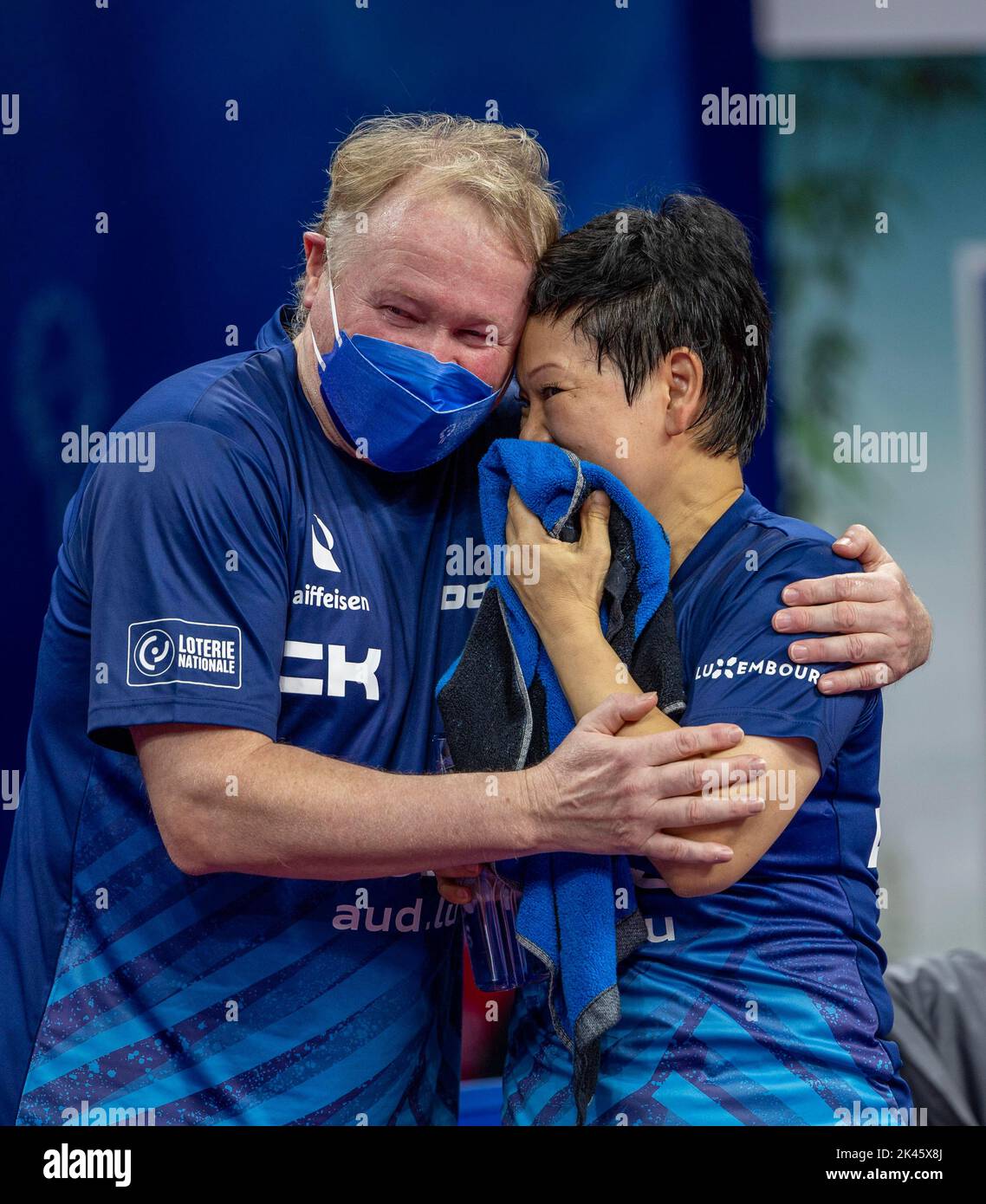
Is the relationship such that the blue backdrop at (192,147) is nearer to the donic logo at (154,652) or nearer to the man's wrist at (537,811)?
the donic logo at (154,652)

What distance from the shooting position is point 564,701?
5.14ft

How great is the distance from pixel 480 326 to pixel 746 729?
2.07 ft

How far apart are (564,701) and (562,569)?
0.16 m

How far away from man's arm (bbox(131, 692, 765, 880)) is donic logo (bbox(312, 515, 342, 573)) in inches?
10.2

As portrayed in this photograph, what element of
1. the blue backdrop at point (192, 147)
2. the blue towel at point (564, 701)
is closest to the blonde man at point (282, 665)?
the blue towel at point (564, 701)

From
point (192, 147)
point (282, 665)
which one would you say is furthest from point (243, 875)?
point (192, 147)

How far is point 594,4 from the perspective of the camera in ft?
8.16

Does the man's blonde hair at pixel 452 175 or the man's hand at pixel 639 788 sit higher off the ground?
the man's blonde hair at pixel 452 175

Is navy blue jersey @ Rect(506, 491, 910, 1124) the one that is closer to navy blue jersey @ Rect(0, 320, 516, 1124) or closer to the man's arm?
the man's arm

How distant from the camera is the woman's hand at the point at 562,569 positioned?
1553 mm

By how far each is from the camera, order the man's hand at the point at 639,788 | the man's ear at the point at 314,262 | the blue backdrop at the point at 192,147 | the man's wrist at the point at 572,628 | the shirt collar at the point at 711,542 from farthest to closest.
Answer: the blue backdrop at the point at 192,147
the man's ear at the point at 314,262
the shirt collar at the point at 711,542
the man's wrist at the point at 572,628
the man's hand at the point at 639,788

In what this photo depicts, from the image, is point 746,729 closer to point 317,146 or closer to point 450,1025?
point 450,1025

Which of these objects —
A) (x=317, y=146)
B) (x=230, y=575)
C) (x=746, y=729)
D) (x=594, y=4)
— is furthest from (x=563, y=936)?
(x=594, y=4)

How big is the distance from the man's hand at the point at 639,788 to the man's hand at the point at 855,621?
0.49ft
